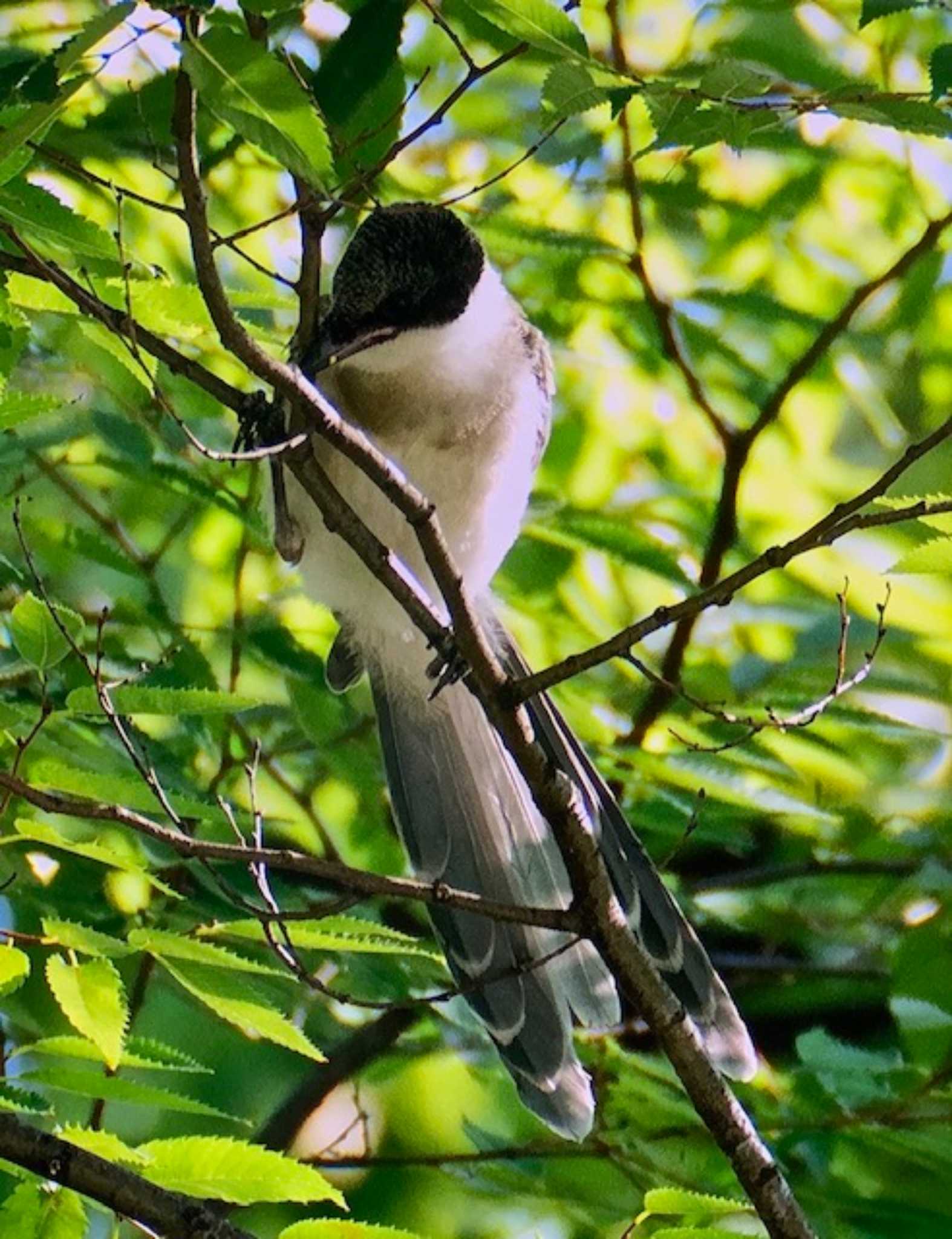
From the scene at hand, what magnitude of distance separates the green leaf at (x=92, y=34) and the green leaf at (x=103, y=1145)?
3.33ft

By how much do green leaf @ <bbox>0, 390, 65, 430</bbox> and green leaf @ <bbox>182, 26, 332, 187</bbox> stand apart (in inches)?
17.3

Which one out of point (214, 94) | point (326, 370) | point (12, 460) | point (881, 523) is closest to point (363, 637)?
point (326, 370)

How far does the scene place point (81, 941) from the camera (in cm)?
200

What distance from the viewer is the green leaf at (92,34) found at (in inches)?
60.6

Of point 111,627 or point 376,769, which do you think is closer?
point 111,627

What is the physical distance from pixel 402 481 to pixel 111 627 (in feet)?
3.84

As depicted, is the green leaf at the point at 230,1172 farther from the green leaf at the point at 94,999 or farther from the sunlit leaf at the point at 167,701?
the sunlit leaf at the point at 167,701

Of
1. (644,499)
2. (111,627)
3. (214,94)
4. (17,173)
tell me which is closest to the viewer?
(214,94)

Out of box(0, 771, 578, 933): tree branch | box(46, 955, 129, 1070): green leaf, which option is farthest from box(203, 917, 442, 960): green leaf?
box(46, 955, 129, 1070): green leaf

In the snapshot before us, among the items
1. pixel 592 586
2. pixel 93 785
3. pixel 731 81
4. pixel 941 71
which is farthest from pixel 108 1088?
pixel 592 586

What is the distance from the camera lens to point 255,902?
2.72m

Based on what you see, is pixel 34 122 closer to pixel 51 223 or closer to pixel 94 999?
pixel 51 223

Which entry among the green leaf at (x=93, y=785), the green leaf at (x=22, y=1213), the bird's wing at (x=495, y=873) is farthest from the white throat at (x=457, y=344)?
the green leaf at (x=22, y=1213)

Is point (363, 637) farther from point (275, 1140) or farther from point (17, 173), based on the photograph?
point (17, 173)
